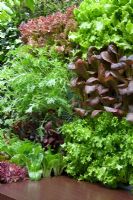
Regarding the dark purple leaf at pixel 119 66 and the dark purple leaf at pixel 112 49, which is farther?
the dark purple leaf at pixel 112 49

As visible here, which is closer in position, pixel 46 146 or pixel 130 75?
pixel 130 75

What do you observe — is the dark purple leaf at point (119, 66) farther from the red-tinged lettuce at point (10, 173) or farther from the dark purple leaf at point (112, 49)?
the red-tinged lettuce at point (10, 173)

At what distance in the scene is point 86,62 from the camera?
2354 millimetres

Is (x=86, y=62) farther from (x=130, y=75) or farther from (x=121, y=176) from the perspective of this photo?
(x=121, y=176)

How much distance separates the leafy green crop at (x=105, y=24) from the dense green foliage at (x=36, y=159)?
69 centimetres

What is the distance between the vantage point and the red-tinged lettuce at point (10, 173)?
2324mm

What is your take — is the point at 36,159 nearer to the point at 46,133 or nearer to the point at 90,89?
the point at 46,133

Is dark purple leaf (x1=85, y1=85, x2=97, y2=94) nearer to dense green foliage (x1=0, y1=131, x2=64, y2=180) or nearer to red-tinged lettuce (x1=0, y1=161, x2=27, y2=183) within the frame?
dense green foliage (x1=0, y1=131, x2=64, y2=180)

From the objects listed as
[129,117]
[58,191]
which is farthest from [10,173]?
[129,117]

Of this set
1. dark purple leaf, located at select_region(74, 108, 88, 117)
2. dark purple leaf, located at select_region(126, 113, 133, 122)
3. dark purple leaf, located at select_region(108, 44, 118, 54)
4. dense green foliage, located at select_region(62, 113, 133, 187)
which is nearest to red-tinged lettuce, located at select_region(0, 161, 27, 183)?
dense green foliage, located at select_region(62, 113, 133, 187)

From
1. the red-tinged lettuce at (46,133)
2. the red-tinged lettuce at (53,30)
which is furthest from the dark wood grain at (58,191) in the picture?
the red-tinged lettuce at (53,30)

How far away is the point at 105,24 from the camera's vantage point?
91.4 inches

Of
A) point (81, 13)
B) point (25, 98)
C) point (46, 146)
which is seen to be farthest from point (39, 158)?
point (81, 13)

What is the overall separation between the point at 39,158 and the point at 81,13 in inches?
35.6
